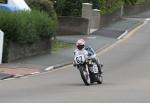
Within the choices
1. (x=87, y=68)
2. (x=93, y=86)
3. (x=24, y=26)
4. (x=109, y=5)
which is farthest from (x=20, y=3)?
(x=109, y=5)

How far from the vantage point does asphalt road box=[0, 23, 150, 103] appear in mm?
14352

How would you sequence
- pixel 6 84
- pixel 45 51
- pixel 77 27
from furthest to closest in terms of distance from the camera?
pixel 77 27 → pixel 45 51 → pixel 6 84

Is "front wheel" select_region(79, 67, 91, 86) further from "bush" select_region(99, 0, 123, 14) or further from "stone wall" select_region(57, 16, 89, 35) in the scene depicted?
"bush" select_region(99, 0, 123, 14)

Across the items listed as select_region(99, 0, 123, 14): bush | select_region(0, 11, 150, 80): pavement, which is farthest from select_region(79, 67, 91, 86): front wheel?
select_region(99, 0, 123, 14): bush

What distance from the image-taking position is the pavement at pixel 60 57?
23669mm

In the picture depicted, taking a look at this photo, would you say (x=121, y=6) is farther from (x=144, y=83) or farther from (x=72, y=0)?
(x=144, y=83)

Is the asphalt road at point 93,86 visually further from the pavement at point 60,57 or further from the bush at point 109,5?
the bush at point 109,5

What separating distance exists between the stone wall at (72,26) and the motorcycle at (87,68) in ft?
71.2

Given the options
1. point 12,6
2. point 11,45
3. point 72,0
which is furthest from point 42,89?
point 72,0

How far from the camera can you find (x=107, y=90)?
54.3 ft

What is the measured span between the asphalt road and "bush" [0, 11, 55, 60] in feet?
9.24

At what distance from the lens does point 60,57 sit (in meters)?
28.9

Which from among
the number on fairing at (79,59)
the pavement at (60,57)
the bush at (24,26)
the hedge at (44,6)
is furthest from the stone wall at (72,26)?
the number on fairing at (79,59)

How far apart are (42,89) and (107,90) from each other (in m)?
1.91
